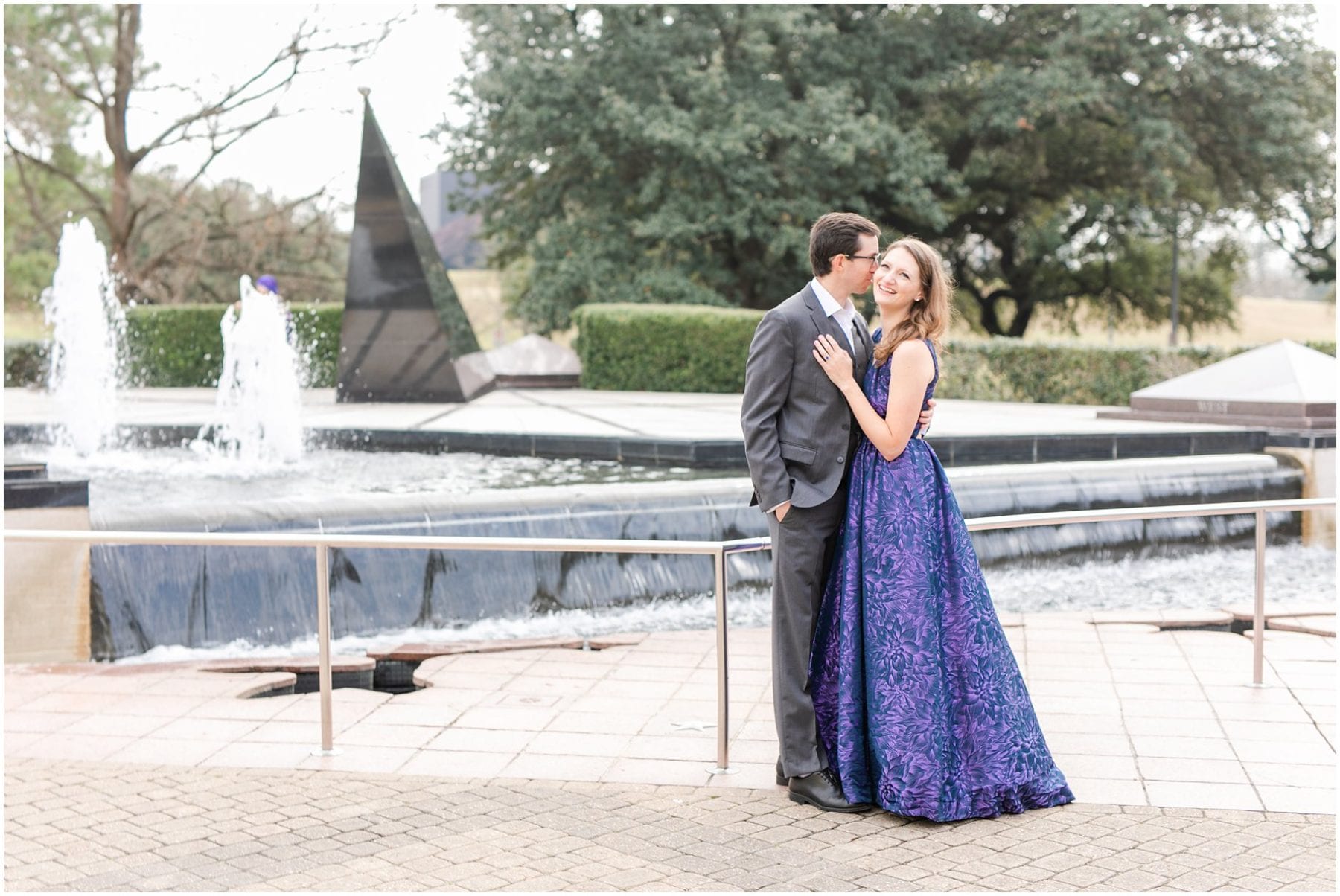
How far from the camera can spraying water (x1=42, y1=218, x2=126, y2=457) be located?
13055mm

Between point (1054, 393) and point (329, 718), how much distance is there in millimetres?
14799

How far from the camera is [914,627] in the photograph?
354 cm

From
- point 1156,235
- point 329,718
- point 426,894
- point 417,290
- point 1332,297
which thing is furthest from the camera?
point 1332,297

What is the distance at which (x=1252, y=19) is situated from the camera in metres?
21.8

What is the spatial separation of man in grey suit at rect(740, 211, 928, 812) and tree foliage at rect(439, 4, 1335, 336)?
676 inches

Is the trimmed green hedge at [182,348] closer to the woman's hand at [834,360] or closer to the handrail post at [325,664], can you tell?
the handrail post at [325,664]

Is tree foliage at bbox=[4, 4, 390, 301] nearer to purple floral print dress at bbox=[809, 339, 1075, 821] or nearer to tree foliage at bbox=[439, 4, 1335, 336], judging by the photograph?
tree foliage at bbox=[439, 4, 1335, 336]

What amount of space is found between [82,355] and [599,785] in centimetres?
1299

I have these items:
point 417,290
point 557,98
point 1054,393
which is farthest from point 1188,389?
point 557,98

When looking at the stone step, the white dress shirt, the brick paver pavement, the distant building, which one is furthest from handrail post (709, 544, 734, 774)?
the distant building

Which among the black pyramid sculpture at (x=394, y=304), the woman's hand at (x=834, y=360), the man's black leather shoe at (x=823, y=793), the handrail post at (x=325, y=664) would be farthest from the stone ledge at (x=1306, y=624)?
the black pyramid sculpture at (x=394, y=304)

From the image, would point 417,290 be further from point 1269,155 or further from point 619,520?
point 1269,155

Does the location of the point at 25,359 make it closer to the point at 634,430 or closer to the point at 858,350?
the point at 634,430

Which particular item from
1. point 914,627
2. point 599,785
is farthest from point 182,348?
point 914,627
